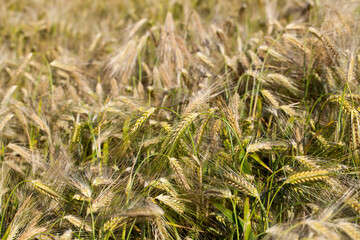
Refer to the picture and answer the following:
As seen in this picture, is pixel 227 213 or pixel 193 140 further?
pixel 193 140

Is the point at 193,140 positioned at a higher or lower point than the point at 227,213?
higher

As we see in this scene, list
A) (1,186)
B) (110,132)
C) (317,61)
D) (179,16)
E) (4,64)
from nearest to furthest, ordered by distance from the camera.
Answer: (1,186)
(110,132)
(317,61)
(4,64)
(179,16)

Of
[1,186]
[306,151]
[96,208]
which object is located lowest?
[1,186]

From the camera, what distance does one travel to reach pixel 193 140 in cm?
197

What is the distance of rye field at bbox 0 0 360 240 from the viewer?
1.75 meters

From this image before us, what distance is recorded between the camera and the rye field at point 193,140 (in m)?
1.75

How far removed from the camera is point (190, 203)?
1816 millimetres

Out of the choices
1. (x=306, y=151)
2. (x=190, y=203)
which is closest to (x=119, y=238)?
(x=190, y=203)

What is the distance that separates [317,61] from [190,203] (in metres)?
1.53

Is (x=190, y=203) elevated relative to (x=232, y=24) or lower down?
lower down

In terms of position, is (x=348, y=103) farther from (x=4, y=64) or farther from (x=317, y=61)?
(x=4, y=64)

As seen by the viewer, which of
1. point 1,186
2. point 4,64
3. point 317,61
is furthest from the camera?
point 4,64

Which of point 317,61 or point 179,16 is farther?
point 179,16

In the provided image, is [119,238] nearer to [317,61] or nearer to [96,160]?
[96,160]
